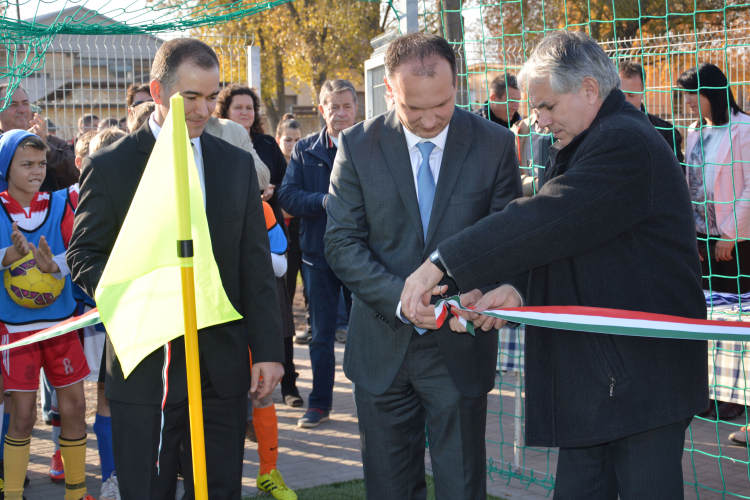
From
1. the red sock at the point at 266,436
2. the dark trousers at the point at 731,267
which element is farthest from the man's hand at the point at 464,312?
the dark trousers at the point at 731,267

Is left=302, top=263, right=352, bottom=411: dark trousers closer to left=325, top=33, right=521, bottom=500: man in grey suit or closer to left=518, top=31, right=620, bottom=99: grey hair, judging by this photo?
left=325, top=33, right=521, bottom=500: man in grey suit

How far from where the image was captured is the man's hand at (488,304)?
8.29 ft

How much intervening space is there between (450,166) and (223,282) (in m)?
0.96

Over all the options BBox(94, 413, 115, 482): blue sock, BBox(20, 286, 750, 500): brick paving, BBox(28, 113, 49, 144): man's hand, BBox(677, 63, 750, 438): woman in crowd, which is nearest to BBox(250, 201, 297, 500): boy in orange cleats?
BBox(20, 286, 750, 500): brick paving

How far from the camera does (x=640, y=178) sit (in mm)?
2168

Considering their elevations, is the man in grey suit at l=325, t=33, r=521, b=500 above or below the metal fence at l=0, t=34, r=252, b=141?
below

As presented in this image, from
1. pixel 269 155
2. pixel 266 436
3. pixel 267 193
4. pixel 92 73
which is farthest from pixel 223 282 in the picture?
pixel 92 73

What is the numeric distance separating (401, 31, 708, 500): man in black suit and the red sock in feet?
6.66

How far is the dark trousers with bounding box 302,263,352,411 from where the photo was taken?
5246mm

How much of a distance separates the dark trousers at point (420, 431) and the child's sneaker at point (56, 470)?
2484mm

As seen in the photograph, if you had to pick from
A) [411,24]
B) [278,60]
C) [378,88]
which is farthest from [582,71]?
[278,60]

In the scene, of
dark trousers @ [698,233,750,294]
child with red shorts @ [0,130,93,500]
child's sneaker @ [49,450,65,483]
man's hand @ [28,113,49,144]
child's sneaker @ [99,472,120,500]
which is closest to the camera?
child with red shorts @ [0,130,93,500]

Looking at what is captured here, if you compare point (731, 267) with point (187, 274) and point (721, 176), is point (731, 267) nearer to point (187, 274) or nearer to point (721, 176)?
point (721, 176)

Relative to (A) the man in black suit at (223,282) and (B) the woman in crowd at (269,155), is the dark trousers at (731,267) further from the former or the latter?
(A) the man in black suit at (223,282)
